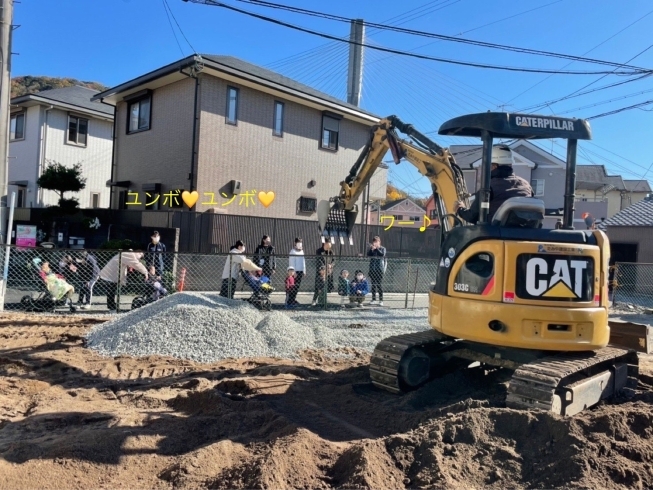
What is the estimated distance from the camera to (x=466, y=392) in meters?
6.33

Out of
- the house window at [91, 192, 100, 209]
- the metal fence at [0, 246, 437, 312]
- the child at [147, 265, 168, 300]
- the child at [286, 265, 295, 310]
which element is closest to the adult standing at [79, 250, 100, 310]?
the metal fence at [0, 246, 437, 312]

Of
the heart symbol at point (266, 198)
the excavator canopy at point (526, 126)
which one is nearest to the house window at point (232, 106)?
the heart symbol at point (266, 198)

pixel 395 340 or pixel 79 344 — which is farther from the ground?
pixel 395 340

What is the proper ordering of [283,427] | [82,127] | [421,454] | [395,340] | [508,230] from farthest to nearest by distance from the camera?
[82,127]
[395,340]
[508,230]
[283,427]
[421,454]

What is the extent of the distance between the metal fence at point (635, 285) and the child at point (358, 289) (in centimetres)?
1002

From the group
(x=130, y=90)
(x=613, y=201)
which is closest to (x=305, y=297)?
(x=130, y=90)

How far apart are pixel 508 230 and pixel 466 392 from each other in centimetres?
Result: 215

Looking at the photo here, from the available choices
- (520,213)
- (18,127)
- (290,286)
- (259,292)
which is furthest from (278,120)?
(520,213)

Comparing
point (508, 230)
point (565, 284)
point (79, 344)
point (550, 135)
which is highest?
point (550, 135)

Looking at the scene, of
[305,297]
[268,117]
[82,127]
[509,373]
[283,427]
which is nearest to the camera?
[283,427]

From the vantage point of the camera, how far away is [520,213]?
208 inches

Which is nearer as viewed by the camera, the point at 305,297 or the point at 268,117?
the point at 305,297

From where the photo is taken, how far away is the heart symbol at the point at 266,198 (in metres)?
19.5

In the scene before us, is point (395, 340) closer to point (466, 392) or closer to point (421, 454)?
point (466, 392)
